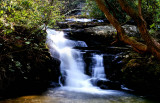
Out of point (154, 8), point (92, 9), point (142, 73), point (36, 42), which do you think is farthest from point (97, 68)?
point (92, 9)

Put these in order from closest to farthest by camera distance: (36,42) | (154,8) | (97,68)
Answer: (154,8) → (36,42) → (97,68)

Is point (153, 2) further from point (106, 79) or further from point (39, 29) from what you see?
point (39, 29)

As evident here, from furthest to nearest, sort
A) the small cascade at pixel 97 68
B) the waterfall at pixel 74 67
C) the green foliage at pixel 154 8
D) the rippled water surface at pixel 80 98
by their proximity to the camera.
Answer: the small cascade at pixel 97 68 < the waterfall at pixel 74 67 < the green foliage at pixel 154 8 < the rippled water surface at pixel 80 98

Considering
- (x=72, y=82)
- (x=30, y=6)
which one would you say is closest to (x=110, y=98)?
(x=72, y=82)

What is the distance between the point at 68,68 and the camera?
9.09 metres

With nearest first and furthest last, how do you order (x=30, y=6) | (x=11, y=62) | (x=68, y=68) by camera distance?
(x=11, y=62) → (x=30, y=6) → (x=68, y=68)

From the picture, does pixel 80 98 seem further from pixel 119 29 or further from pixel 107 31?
pixel 107 31

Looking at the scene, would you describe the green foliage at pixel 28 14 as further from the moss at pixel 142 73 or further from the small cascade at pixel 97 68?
the moss at pixel 142 73

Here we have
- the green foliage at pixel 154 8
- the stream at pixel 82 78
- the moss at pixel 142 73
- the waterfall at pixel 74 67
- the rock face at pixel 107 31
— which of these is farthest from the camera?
the rock face at pixel 107 31

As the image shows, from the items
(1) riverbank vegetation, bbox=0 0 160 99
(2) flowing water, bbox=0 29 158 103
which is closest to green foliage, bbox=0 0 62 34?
(1) riverbank vegetation, bbox=0 0 160 99

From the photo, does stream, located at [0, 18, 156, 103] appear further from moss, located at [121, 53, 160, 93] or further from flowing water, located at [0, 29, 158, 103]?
moss, located at [121, 53, 160, 93]

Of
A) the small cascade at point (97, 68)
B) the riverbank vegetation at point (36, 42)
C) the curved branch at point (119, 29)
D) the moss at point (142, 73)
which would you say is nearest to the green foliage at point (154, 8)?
the riverbank vegetation at point (36, 42)

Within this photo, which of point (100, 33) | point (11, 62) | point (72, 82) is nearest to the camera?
point (11, 62)

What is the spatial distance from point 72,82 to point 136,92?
3.05 m
